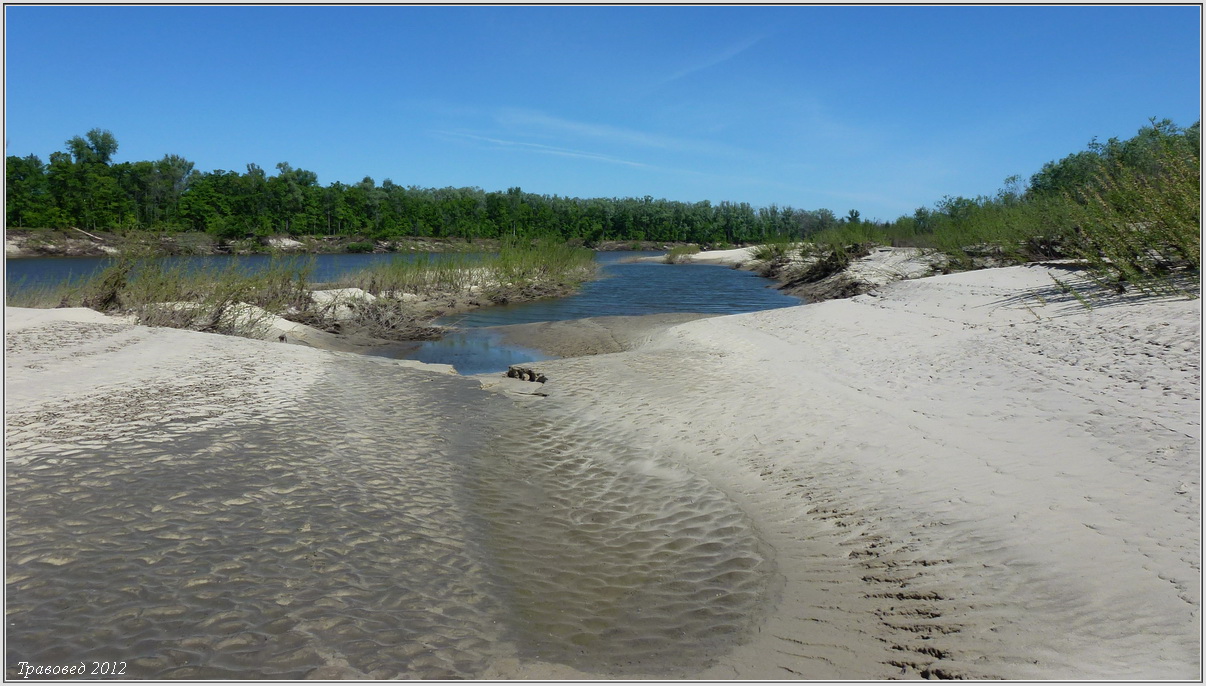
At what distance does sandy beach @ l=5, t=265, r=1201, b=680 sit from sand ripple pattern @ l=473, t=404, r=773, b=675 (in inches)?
1.1

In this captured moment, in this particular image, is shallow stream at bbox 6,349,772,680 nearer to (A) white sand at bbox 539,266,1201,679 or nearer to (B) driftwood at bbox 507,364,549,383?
(A) white sand at bbox 539,266,1201,679

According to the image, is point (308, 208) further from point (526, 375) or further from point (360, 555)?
point (360, 555)

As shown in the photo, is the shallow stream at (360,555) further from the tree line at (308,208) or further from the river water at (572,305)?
the tree line at (308,208)

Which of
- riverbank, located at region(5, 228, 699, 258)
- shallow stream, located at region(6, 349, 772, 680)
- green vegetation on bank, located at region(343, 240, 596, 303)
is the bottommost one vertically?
shallow stream, located at region(6, 349, 772, 680)

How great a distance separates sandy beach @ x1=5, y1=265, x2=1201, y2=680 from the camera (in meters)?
3.54

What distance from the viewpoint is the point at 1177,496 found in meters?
4.36

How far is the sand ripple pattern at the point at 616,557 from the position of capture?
12.4ft

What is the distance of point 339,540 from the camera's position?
4.79m

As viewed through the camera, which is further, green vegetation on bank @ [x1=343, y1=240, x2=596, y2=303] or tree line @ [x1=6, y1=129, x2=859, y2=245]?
tree line @ [x1=6, y1=129, x2=859, y2=245]

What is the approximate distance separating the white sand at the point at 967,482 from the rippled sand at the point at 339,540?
487 millimetres

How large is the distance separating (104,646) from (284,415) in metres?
4.35

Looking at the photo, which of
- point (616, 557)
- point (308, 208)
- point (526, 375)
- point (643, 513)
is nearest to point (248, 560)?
point (616, 557)

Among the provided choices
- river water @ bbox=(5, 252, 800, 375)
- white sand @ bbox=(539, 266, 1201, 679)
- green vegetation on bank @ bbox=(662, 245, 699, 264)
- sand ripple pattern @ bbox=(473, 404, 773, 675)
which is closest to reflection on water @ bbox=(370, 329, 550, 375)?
river water @ bbox=(5, 252, 800, 375)

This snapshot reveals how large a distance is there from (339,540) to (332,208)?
85.5 meters
